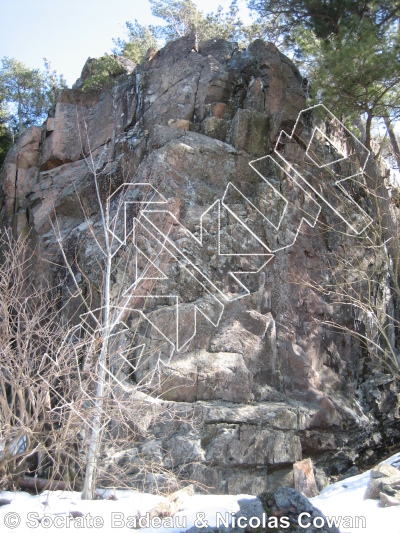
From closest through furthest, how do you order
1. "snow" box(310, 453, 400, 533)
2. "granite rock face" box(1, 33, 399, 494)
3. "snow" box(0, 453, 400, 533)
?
"snow" box(310, 453, 400, 533)
"snow" box(0, 453, 400, 533)
"granite rock face" box(1, 33, 399, 494)

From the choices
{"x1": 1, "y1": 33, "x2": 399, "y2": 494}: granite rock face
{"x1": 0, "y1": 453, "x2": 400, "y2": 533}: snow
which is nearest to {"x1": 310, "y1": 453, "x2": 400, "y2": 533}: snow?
{"x1": 0, "y1": 453, "x2": 400, "y2": 533}: snow

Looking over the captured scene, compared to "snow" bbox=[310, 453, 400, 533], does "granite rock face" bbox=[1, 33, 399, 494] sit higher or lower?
higher

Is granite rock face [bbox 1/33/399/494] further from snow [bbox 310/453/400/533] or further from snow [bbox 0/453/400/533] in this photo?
snow [bbox 0/453/400/533]

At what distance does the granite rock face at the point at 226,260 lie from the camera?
896 centimetres

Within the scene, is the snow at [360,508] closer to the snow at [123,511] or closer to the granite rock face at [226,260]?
the snow at [123,511]

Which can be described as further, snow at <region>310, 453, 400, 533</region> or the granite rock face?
the granite rock face

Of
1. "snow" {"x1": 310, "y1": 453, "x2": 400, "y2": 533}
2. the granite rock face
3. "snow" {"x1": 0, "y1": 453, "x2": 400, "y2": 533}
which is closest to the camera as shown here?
"snow" {"x1": 310, "y1": 453, "x2": 400, "y2": 533}

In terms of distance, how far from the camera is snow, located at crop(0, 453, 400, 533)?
5.80 meters

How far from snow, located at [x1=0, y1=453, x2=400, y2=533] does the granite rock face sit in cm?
185

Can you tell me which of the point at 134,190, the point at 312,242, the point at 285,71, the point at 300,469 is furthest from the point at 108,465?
the point at 285,71

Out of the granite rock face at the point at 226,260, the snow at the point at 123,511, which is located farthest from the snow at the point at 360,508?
the granite rock face at the point at 226,260

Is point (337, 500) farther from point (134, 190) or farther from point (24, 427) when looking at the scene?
point (134, 190)

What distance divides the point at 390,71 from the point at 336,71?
0.97 meters

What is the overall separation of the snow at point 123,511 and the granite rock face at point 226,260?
6.09 ft
